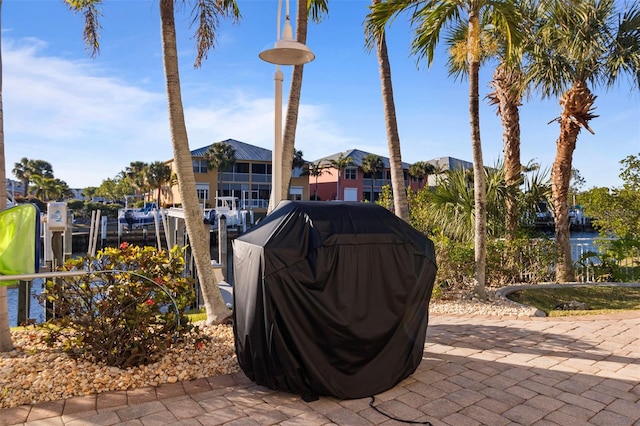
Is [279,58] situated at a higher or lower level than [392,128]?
higher

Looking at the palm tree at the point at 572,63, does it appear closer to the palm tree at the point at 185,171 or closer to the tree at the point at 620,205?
the tree at the point at 620,205

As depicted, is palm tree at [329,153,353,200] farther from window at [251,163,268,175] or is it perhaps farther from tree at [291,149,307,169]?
window at [251,163,268,175]

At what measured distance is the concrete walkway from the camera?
9.75ft

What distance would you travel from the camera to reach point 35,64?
7.01 m

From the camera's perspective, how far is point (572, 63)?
372 inches

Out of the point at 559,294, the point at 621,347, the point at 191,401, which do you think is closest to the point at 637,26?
the point at 559,294

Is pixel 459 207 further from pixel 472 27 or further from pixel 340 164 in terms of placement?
pixel 340 164

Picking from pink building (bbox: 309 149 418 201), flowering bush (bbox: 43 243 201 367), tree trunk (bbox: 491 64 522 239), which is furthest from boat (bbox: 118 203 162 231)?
flowering bush (bbox: 43 243 201 367)

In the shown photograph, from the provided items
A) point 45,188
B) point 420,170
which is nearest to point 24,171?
point 45,188

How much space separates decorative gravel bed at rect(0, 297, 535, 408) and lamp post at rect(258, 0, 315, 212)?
2.02 meters

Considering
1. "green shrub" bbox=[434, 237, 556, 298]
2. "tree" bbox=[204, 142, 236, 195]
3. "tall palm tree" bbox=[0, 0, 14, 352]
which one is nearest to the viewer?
"tall palm tree" bbox=[0, 0, 14, 352]

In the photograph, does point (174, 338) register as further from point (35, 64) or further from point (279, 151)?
point (35, 64)

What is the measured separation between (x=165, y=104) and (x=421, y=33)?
15.0 feet

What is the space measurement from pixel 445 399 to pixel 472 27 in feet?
19.3
